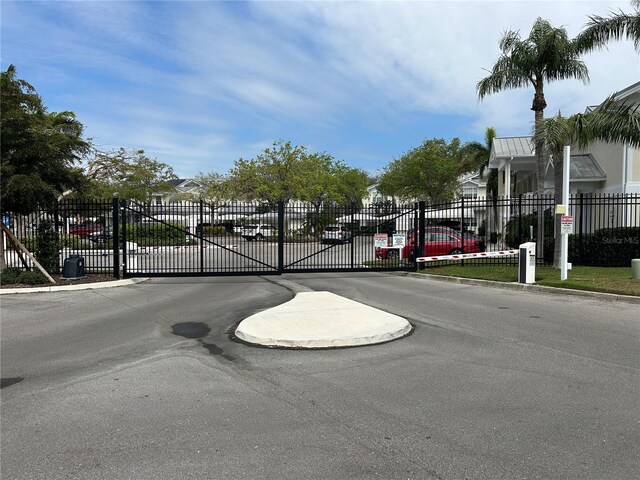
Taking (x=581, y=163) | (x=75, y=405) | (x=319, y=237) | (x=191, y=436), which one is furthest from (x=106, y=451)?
(x=581, y=163)

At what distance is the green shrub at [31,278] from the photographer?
43.3 feet

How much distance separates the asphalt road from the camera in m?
3.69

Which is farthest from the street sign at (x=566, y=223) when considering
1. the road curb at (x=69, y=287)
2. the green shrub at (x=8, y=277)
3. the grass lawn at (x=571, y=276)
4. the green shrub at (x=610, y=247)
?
the green shrub at (x=8, y=277)

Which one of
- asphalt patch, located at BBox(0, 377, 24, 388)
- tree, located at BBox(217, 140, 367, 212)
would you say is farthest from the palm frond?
tree, located at BBox(217, 140, 367, 212)

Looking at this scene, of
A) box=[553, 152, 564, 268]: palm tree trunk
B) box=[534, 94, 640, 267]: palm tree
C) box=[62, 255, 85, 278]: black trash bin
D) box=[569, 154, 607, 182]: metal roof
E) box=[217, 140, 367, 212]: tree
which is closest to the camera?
box=[62, 255, 85, 278]: black trash bin

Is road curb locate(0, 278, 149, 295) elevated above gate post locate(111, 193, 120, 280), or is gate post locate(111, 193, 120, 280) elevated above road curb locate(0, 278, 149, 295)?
gate post locate(111, 193, 120, 280)

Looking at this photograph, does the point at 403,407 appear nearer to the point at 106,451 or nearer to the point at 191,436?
the point at 191,436

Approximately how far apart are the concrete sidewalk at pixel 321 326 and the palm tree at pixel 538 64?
10390 mm

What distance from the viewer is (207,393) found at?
5176 mm

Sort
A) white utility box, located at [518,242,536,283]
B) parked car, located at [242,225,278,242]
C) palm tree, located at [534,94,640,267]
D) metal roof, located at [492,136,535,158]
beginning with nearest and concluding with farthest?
1. white utility box, located at [518,242,536,283]
2. palm tree, located at [534,94,640,267]
3. parked car, located at [242,225,278,242]
4. metal roof, located at [492,136,535,158]

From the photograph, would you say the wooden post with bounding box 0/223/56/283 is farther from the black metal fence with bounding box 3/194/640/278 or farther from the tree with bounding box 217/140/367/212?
the tree with bounding box 217/140/367/212

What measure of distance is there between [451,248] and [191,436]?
53.5 feet

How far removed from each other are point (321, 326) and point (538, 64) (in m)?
13.2

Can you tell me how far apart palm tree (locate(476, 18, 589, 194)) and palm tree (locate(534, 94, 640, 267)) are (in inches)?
23.2
